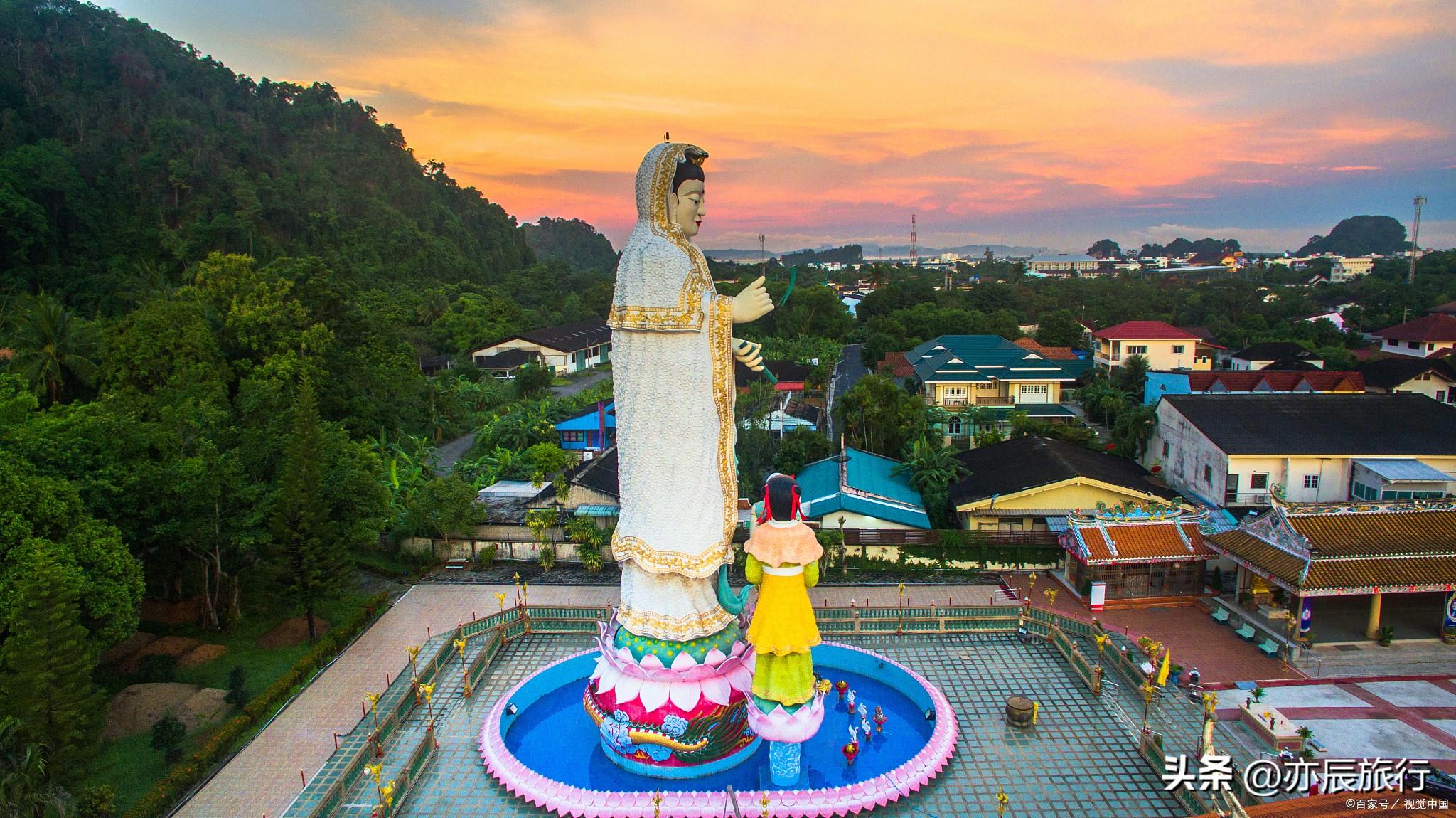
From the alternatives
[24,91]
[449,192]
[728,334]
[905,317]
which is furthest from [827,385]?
[449,192]

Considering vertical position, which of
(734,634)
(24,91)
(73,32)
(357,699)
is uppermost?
(73,32)

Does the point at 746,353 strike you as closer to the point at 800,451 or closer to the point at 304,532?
the point at 304,532

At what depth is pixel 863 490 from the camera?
22.8 metres

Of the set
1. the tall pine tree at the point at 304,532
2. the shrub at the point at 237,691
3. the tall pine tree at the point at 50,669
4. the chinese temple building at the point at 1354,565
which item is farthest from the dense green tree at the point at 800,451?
the tall pine tree at the point at 50,669

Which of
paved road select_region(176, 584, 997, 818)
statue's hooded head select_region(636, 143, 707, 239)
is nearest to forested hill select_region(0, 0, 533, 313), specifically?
paved road select_region(176, 584, 997, 818)

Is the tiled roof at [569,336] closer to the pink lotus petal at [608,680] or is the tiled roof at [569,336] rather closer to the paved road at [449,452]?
the paved road at [449,452]

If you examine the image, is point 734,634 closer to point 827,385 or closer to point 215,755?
point 215,755

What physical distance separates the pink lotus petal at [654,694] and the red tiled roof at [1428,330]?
50.8 metres

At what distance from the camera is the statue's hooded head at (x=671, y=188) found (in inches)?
393

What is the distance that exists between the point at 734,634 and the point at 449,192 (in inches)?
4017

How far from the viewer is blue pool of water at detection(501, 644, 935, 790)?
10.4 metres

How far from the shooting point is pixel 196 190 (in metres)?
51.2

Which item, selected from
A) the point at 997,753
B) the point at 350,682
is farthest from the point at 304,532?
the point at 997,753

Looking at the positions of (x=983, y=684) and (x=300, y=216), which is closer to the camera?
(x=983, y=684)
